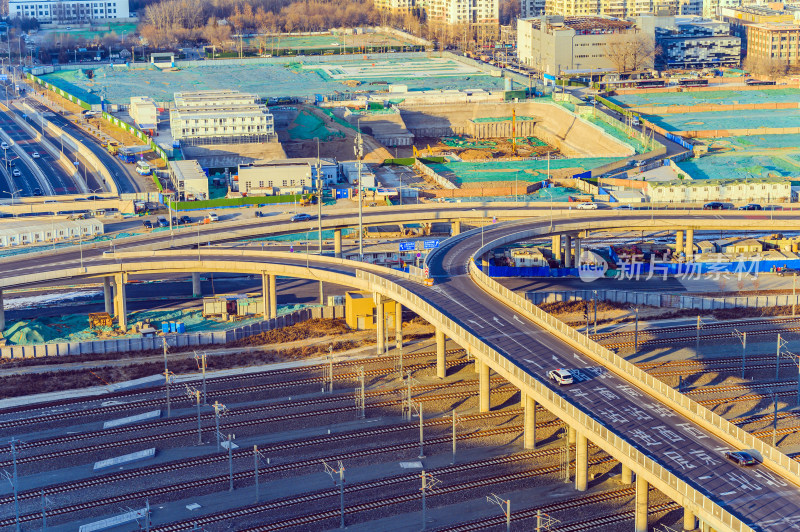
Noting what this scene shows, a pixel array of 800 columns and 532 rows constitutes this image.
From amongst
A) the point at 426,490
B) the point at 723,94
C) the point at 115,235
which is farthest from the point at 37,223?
the point at 723,94

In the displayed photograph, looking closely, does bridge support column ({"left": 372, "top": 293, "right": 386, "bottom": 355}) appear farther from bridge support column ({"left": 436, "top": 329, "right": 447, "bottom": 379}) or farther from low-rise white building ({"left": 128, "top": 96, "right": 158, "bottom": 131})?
low-rise white building ({"left": 128, "top": 96, "right": 158, "bottom": 131})

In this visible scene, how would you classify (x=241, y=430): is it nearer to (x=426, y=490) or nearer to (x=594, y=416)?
(x=426, y=490)

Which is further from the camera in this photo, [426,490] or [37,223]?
[37,223]

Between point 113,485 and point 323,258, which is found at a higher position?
point 323,258

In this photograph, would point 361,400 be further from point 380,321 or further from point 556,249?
point 556,249

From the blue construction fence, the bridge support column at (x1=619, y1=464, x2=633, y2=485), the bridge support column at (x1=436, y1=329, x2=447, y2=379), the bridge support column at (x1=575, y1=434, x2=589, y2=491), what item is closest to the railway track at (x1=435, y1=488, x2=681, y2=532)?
the bridge support column at (x1=575, y1=434, x2=589, y2=491)

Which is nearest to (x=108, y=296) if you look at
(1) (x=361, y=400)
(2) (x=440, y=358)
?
(1) (x=361, y=400)
